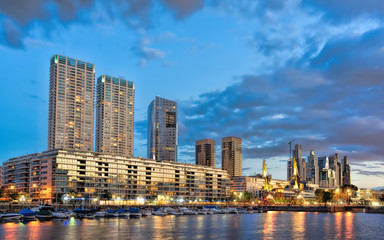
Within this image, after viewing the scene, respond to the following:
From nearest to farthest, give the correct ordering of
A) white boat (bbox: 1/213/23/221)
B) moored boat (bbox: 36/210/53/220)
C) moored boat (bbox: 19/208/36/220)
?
1. white boat (bbox: 1/213/23/221)
2. moored boat (bbox: 19/208/36/220)
3. moored boat (bbox: 36/210/53/220)

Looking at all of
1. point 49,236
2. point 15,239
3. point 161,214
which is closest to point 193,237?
point 49,236

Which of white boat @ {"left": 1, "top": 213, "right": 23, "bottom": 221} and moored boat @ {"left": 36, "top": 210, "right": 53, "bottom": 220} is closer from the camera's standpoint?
white boat @ {"left": 1, "top": 213, "right": 23, "bottom": 221}

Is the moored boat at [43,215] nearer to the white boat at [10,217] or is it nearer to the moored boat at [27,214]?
the moored boat at [27,214]

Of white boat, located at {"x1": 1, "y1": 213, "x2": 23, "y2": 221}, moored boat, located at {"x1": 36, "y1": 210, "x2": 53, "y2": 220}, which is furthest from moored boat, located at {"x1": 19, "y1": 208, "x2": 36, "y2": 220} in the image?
moored boat, located at {"x1": 36, "y1": 210, "x2": 53, "y2": 220}

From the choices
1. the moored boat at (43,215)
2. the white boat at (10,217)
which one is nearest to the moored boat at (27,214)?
the white boat at (10,217)

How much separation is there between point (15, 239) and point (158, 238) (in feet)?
94.9

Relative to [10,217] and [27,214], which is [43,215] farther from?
[10,217]

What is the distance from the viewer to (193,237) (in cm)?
8262

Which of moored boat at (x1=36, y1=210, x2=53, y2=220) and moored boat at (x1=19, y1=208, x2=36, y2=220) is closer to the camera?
moored boat at (x1=19, y1=208, x2=36, y2=220)

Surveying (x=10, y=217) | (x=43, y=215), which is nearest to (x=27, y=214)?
(x=10, y=217)

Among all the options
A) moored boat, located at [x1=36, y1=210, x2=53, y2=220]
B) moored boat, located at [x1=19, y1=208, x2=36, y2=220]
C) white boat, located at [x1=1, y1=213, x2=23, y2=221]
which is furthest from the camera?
moored boat, located at [x1=36, y1=210, x2=53, y2=220]

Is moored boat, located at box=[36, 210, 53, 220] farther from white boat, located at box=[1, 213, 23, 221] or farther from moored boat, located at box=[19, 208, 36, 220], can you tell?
white boat, located at box=[1, 213, 23, 221]

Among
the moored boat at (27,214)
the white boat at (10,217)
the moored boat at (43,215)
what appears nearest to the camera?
the white boat at (10,217)

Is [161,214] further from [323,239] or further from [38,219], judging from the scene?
[323,239]
